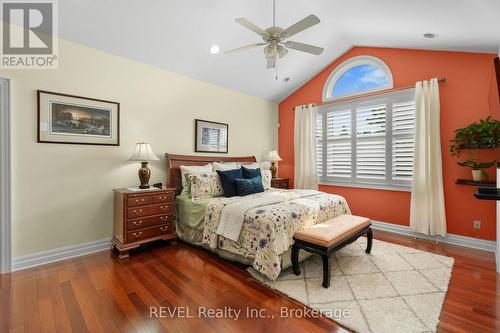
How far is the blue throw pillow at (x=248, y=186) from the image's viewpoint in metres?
3.64

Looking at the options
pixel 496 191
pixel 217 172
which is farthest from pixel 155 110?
pixel 496 191

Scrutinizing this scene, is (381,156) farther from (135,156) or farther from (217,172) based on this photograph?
(135,156)

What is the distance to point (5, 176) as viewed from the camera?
2578mm

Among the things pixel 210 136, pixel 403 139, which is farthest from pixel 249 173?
pixel 403 139

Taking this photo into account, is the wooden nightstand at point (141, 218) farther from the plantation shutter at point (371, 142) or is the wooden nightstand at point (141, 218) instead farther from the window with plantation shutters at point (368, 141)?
the plantation shutter at point (371, 142)

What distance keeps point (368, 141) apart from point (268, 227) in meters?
3.10

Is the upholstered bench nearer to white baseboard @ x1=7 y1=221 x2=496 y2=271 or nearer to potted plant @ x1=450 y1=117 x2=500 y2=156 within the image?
A: white baseboard @ x1=7 y1=221 x2=496 y2=271

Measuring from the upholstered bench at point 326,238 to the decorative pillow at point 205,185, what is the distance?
1585 millimetres

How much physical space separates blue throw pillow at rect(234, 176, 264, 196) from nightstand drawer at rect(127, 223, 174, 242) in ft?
3.73

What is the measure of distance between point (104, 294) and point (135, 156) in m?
1.73

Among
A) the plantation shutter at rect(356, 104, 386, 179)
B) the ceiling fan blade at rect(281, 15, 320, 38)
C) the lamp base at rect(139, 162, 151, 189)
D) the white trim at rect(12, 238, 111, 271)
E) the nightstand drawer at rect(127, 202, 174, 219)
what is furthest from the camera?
the plantation shutter at rect(356, 104, 386, 179)

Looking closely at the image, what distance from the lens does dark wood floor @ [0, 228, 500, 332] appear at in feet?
5.95

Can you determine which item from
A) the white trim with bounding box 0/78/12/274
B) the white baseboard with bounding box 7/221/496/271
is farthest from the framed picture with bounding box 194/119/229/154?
the white trim with bounding box 0/78/12/274

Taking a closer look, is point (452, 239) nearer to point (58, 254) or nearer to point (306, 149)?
point (306, 149)
